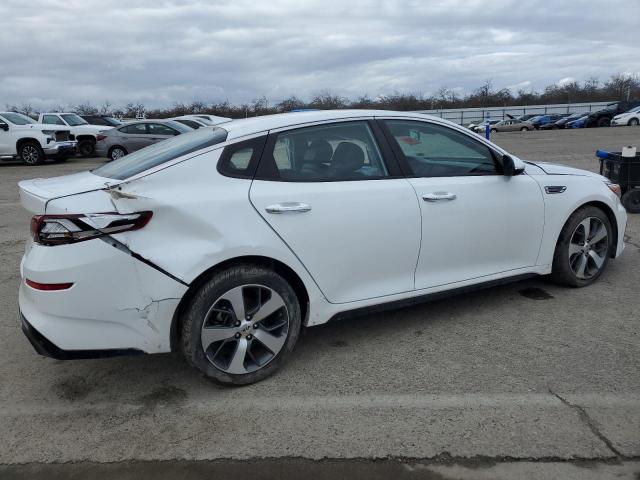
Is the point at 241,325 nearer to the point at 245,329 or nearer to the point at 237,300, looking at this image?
the point at 245,329

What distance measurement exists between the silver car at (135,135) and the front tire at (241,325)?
1546 centimetres

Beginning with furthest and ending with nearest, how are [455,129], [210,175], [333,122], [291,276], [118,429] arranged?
[455,129] < [333,122] < [291,276] < [210,175] < [118,429]

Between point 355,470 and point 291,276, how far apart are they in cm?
126

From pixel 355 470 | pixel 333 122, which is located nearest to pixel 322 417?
pixel 355 470

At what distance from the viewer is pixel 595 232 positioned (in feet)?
15.8

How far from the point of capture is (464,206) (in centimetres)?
396

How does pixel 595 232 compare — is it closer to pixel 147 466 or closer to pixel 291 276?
pixel 291 276

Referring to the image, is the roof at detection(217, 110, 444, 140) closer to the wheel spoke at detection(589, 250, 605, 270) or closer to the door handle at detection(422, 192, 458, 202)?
the door handle at detection(422, 192, 458, 202)

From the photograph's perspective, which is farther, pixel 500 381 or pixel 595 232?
pixel 595 232

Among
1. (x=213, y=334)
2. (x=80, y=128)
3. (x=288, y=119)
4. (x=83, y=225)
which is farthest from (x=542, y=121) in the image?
(x=83, y=225)

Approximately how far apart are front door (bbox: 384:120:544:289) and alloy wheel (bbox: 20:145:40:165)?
56.6 ft

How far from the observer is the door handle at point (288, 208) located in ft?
10.8

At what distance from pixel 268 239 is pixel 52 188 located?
1.31 meters

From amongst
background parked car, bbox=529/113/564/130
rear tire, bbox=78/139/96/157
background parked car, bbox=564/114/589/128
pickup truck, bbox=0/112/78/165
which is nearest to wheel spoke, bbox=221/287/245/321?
pickup truck, bbox=0/112/78/165
